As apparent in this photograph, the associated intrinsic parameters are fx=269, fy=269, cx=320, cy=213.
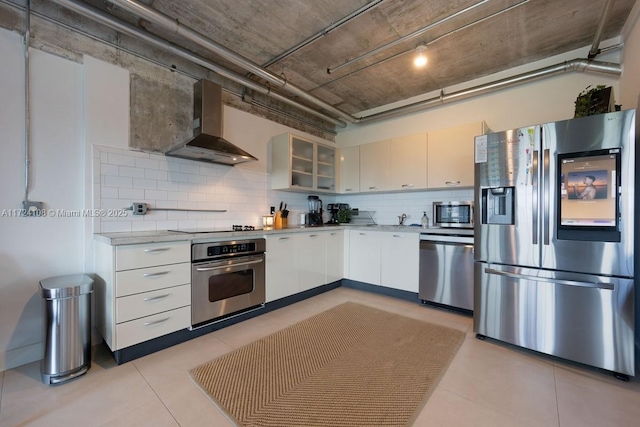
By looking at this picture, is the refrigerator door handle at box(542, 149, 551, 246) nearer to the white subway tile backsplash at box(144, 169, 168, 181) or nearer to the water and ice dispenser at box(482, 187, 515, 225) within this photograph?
the water and ice dispenser at box(482, 187, 515, 225)

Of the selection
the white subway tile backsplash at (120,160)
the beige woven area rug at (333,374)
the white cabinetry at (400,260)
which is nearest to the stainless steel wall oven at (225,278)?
the beige woven area rug at (333,374)

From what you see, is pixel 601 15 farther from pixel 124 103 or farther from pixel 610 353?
pixel 124 103

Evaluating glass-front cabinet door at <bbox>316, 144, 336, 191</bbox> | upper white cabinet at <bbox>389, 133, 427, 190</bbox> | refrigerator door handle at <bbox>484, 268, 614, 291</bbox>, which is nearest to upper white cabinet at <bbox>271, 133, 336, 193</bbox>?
glass-front cabinet door at <bbox>316, 144, 336, 191</bbox>

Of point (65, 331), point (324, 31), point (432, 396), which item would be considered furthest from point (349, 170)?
point (65, 331)

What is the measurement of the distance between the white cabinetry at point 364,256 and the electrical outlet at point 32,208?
3.26 metres

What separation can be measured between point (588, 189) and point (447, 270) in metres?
1.46

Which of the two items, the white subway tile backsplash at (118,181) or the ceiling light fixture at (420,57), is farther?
the ceiling light fixture at (420,57)

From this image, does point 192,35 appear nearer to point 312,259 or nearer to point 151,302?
point 151,302

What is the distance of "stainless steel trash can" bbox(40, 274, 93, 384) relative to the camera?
1769 mm

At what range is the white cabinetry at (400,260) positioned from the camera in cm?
335

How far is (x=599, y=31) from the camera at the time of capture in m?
2.38

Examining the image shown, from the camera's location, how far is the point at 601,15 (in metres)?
2.31

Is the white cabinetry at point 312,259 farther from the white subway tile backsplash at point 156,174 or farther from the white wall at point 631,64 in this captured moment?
the white wall at point 631,64

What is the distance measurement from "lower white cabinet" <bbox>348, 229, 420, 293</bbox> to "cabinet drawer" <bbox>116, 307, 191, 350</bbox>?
232 cm
